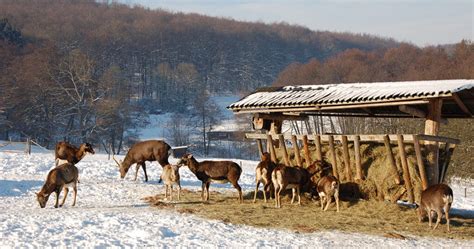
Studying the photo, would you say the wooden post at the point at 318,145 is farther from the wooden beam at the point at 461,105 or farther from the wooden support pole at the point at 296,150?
the wooden beam at the point at 461,105

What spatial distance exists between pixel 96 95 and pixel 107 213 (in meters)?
68.8

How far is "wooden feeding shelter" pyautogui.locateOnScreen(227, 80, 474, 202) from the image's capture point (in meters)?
15.4

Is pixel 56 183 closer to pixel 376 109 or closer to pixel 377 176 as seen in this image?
pixel 377 176

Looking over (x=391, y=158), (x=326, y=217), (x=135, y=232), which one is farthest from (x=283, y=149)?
(x=135, y=232)

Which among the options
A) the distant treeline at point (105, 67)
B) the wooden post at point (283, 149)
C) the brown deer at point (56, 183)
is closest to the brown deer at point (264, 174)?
the wooden post at point (283, 149)

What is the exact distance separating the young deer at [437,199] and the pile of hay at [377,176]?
3.68 ft

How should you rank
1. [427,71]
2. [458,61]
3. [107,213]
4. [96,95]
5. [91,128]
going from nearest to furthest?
[107,213]
[91,128]
[96,95]
[458,61]
[427,71]

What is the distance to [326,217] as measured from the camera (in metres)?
15.1

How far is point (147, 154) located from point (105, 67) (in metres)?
109

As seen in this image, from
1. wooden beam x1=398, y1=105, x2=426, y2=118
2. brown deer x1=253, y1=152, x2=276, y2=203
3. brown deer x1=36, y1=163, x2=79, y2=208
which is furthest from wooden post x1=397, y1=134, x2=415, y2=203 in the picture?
brown deer x1=36, y1=163, x2=79, y2=208

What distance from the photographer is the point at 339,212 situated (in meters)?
15.9

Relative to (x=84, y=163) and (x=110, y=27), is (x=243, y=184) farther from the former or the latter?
(x=110, y=27)

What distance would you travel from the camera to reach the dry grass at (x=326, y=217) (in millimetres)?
13805

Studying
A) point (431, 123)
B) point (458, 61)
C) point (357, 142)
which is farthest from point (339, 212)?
point (458, 61)
